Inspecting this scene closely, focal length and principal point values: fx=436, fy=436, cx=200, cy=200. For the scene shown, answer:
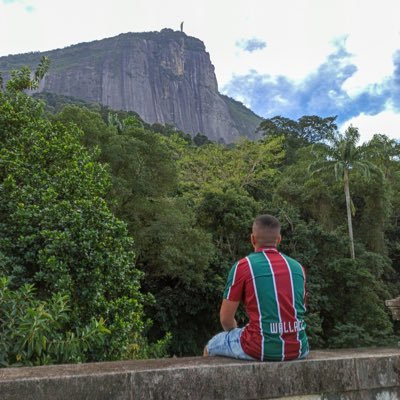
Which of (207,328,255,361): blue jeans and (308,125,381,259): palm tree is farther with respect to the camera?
(308,125,381,259): palm tree

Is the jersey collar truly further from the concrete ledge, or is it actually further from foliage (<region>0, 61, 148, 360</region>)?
foliage (<region>0, 61, 148, 360</region>)

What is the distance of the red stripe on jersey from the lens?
2525mm

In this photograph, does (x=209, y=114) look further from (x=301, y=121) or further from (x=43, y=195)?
(x=43, y=195)

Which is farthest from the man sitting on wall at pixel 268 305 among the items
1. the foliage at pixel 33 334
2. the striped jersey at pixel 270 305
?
the foliage at pixel 33 334

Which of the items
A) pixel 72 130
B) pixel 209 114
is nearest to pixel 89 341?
pixel 72 130

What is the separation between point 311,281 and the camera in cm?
2091

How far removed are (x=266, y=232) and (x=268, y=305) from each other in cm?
45

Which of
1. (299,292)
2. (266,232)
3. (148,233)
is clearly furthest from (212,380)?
(148,233)

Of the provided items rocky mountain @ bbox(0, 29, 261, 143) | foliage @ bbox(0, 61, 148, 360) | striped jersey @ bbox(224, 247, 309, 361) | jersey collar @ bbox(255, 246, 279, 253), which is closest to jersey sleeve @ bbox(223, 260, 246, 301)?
striped jersey @ bbox(224, 247, 309, 361)

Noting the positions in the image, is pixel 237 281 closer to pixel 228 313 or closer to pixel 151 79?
pixel 228 313

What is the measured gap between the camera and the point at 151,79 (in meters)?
105

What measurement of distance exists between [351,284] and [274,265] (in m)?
19.8

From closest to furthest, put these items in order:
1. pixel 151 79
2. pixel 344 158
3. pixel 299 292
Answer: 1. pixel 299 292
2. pixel 344 158
3. pixel 151 79

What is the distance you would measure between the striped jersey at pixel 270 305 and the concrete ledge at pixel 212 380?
10cm
